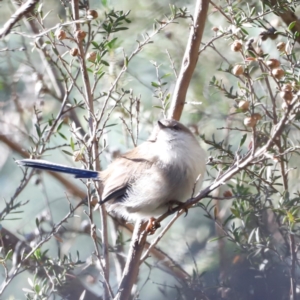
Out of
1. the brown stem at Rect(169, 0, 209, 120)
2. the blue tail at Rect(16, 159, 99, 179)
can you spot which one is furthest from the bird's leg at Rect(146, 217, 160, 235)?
the brown stem at Rect(169, 0, 209, 120)

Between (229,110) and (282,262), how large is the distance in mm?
1141

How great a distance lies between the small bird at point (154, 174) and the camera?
8.64 feet

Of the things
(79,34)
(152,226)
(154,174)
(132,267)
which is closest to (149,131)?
(154,174)

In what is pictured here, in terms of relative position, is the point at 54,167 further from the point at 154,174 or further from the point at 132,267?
the point at 132,267

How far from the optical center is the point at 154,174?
8.87 feet

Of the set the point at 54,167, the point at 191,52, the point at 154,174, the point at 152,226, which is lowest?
the point at 152,226

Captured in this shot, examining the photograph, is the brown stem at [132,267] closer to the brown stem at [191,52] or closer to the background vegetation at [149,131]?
the background vegetation at [149,131]

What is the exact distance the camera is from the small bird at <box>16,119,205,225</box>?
263 centimetres

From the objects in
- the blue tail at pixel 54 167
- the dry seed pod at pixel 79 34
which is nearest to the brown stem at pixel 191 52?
the blue tail at pixel 54 167

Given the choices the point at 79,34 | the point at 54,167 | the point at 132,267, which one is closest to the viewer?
the point at 79,34

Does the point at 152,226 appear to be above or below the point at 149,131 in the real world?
below

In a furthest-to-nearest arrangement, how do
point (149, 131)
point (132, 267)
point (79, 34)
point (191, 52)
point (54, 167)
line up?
point (149, 131)
point (54, 167)
point (191, 52)
point (132, 267)
point (79, 34)

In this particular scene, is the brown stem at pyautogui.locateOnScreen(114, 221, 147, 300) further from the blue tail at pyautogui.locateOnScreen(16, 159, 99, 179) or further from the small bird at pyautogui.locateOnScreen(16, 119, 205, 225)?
the blue tail at pyautogui.locateOnScreen(16, 159, 99, 179)

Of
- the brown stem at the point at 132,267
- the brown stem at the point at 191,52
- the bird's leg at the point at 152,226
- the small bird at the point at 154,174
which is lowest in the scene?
the brown stem at the point at 132,267
